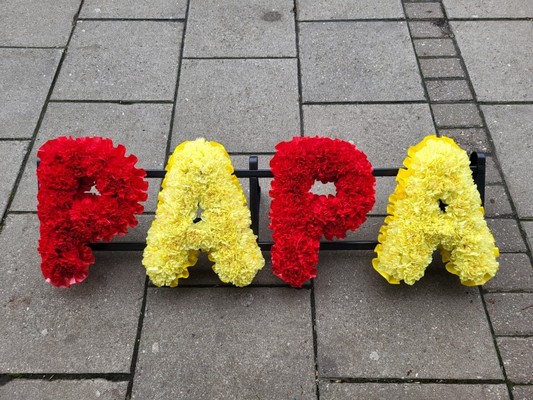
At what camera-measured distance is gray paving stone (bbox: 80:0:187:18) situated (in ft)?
15.2

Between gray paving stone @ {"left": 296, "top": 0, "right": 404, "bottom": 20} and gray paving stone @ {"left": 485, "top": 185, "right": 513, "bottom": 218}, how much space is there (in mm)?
1801

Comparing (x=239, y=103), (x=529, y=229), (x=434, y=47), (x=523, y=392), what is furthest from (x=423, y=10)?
(x=523, y=392)

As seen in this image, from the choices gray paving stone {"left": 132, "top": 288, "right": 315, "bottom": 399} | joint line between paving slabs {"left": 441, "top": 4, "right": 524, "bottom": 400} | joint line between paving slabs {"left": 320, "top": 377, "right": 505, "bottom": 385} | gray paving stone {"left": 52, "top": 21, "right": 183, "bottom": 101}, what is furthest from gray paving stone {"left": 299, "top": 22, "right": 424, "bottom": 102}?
joint line between paving slabs {"left": 320, "top": 377, "right": 505, "bottom": 385}

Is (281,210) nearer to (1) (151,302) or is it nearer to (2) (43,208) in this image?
(1) (151,302)

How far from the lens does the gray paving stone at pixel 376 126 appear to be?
3.63m

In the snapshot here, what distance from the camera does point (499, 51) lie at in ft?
14.1

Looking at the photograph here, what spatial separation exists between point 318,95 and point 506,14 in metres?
1.80

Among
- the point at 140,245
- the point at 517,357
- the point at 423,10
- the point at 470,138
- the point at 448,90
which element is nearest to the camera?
the point at 517,357

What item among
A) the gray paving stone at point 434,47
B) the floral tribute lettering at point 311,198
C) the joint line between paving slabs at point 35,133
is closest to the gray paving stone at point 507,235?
the floral tribute lettering at point 311,198

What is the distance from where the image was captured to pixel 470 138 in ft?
12.2

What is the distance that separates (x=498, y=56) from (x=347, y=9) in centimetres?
119

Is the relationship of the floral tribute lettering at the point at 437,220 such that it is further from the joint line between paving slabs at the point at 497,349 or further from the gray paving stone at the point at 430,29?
the gray paving stone at the point at 430,29

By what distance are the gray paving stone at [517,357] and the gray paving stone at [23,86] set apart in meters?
2.96

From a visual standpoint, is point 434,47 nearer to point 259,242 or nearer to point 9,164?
point 259,242
